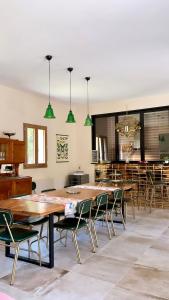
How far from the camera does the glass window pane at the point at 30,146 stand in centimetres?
657

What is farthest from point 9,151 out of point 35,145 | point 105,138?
point 105,138

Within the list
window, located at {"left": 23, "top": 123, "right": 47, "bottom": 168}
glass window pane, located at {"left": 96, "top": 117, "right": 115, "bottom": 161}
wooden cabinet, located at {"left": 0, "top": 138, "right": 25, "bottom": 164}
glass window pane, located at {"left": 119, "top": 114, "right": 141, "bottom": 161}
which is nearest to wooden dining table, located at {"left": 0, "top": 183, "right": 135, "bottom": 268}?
wooden cabinet, located at {"left": 0, "top": 138, "right": 25, "bottom": 164}

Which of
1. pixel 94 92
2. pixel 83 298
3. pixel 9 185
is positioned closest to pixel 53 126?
pixel 94 92

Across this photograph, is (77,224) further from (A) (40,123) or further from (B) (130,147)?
(B) (130,147)

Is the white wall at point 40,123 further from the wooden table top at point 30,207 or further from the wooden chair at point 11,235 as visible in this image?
the wooden chair at point 11,235

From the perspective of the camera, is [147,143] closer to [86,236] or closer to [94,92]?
[94,92]

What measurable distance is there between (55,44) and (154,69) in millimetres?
2102

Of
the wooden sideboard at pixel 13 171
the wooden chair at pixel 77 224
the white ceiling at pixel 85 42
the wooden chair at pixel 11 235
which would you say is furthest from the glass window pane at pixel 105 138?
the wooden chair at pixel 11 235

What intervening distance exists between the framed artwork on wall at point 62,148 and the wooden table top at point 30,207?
410 centimetres

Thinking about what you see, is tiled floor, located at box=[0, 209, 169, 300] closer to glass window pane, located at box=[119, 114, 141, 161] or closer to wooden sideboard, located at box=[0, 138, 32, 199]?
wooden sideboard, located at box=[0, 138, 32, 199]

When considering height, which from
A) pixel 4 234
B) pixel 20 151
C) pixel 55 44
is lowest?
pixel 4 234

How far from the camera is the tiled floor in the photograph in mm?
2494

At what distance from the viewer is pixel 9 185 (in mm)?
5305

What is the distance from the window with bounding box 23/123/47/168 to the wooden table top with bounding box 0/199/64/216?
3.08m
